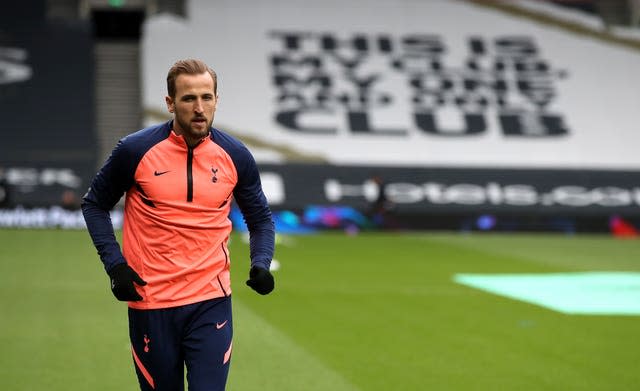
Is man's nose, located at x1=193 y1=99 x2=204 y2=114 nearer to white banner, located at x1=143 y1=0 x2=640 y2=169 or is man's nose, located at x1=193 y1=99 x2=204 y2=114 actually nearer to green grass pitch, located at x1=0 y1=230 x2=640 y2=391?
green grass pitch, located at x1=0 y1=230 x2=640 y2=391

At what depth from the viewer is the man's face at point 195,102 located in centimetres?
493

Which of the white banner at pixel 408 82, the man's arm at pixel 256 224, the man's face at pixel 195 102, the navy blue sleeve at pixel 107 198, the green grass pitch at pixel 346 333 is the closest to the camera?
the man's face at pixel 195 102

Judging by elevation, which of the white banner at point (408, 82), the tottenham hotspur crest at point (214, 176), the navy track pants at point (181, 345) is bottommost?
the white banner at point (408, 82)

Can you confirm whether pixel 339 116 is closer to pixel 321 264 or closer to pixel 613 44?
pixel 613 44

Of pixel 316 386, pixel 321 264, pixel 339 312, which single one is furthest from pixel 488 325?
pixel 321 264

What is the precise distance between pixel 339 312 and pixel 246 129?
20.6 m

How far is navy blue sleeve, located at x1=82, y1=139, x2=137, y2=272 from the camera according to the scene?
5109 millimetres

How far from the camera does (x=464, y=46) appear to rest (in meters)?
38.2

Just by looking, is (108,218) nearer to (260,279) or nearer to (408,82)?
(260,279)

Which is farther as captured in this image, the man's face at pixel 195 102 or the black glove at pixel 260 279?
the black glove at pixel 260 279

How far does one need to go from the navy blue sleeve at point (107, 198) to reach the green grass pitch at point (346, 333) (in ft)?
13.0

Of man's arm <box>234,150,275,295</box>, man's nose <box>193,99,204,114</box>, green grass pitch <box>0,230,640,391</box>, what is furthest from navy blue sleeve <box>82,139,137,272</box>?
green grass pitch <box>0,230,640,391</box>

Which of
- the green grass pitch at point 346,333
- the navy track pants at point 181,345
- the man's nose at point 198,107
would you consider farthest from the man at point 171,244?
the green grass pitch at point 346,333

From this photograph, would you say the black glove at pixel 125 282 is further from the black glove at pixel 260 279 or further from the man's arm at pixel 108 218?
the black glove at pixel 260 279
